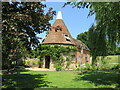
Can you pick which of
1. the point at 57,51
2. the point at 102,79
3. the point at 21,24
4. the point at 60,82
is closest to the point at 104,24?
the point at 21,24

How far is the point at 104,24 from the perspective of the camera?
6754 mm

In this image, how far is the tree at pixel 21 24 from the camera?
5.69m

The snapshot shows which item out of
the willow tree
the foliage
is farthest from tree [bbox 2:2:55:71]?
the foliage

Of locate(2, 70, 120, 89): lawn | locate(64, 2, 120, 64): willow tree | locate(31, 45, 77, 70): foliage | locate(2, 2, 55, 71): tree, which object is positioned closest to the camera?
locate(2, 2, 55, 71): tree

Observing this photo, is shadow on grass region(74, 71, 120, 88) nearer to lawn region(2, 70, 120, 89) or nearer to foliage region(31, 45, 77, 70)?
lawn region(2, 70, 120, 89)

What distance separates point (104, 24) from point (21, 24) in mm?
4319

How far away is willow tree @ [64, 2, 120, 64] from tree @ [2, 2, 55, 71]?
1.78m

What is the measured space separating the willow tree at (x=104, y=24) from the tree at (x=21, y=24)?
1779 millimetres

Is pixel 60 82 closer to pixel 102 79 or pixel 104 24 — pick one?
pixel 102 79

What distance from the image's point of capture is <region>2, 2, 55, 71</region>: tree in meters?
5.69

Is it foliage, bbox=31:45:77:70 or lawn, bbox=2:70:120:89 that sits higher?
foliage, bbox=31:45:77:70

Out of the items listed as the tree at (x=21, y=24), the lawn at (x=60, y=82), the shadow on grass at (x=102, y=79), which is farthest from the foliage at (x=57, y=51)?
the tree at (x=21, y=24)

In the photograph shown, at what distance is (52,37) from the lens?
71.7ft

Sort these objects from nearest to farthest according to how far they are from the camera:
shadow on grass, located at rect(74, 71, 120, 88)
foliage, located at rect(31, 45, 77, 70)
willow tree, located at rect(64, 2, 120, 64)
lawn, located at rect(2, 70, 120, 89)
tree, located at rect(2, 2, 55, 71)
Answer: tree, located at rect(2, 2, 55, 71), willow tree, located at rect(64, 2, 120, 64), lawn, located at rect(2, 70, 120, 89), shadow on grass, located at rect(74, 71, 120, 88), foliage, located at rect(31, 45, 77, 70)
